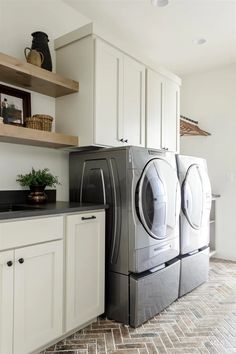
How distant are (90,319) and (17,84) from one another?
189 cm

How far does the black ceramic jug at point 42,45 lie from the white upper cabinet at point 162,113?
101cm

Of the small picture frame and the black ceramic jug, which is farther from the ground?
the black ceramic jug

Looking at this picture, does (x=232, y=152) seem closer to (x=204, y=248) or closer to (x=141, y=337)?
(x=204, y=248)

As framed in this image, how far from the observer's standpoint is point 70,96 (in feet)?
8.16

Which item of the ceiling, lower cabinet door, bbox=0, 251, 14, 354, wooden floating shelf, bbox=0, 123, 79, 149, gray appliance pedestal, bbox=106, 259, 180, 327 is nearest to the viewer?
lower cabinet door, bbox=0, 251, 14, 354

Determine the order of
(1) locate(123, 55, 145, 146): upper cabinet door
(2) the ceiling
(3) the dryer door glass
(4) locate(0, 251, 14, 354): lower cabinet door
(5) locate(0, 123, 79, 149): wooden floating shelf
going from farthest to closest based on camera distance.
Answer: (3) the dryer door glass, (2) the ceiling, (1) locate(123, 55, 145, 146): upper cabinet door, (5) locate(0, 123, 79, 149): wooden floating shelf, (4) locate(0, 251, 14, 354): lower cabinet door

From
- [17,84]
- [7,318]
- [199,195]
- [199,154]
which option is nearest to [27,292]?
[7,318]

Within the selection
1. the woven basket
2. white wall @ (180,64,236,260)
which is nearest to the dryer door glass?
white wall @ (180,64,236,260)

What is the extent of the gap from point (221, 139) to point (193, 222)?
1.70 m

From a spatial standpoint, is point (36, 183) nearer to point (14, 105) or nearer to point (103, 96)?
point (14, 105)

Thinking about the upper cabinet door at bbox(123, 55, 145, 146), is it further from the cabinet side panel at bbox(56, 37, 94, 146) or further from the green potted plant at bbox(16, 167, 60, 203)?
the green potted plant at bbox(16, 167, 60, 203)

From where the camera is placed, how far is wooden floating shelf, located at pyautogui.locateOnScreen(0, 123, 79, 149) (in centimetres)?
193

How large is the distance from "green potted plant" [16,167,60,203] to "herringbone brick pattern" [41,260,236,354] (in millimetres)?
1048

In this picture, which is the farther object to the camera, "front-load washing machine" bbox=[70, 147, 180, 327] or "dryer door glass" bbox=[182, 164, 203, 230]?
"dryer door glass" bbox=[182, 164, 203, 230]
